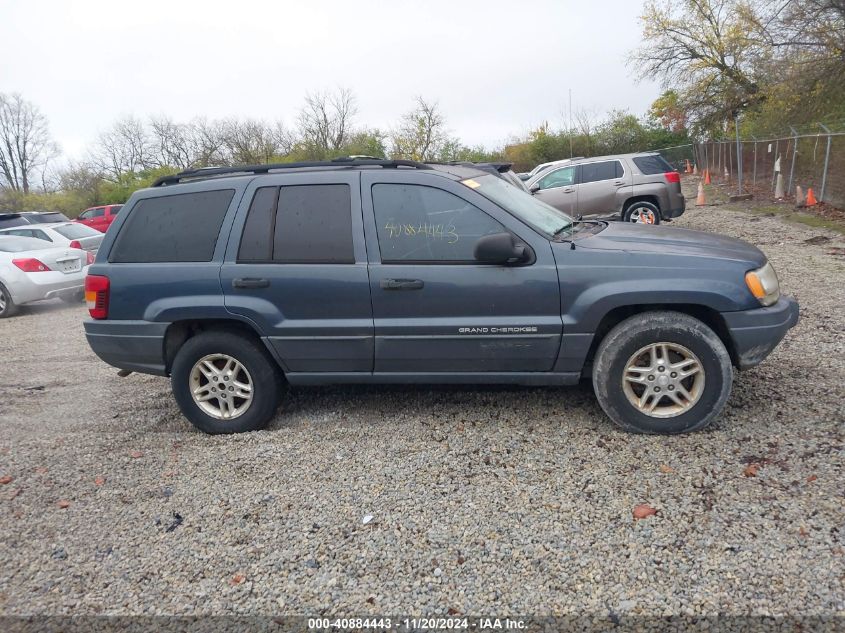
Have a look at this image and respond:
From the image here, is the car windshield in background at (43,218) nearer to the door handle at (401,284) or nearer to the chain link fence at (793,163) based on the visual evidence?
the door handle at (401,284)

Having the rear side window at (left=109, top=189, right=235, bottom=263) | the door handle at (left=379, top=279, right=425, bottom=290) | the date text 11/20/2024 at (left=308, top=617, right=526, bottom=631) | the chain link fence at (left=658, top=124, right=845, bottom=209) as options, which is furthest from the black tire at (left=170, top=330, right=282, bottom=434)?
the chain link fence at (left=658, top=124, right=845, bottom=209)

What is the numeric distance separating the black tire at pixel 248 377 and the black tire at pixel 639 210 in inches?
388

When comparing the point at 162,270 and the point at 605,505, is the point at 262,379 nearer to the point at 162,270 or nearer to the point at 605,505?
the point at 162,270

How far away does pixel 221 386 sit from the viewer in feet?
14.0

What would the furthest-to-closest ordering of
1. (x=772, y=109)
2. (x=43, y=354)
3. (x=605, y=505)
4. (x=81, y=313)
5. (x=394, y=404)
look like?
(x=772, y=109) < (x=81, y=313) < (x=43, y=354) < (x=394, y=404) < (x=605, y=505)

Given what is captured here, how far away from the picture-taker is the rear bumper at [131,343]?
4.25 meters

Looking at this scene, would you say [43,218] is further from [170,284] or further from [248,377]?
[248,377]

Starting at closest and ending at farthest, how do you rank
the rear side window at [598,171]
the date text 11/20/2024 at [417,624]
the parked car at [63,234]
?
the date text 11/20/2024 at [417,624], the parked car at [63,234], the rear side window at [598,171]

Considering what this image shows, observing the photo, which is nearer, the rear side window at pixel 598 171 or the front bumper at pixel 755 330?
the front bumper at pixel 755 330

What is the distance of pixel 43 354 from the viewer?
7195mm

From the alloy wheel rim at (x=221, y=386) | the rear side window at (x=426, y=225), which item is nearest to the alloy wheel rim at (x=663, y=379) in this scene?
the rear side window at (x=426, y=225)

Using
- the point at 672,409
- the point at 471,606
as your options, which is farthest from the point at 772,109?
the point at 471,606

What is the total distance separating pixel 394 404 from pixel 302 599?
6.80ft

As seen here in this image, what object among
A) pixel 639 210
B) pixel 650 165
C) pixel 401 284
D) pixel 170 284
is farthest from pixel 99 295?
pixel 650 165
